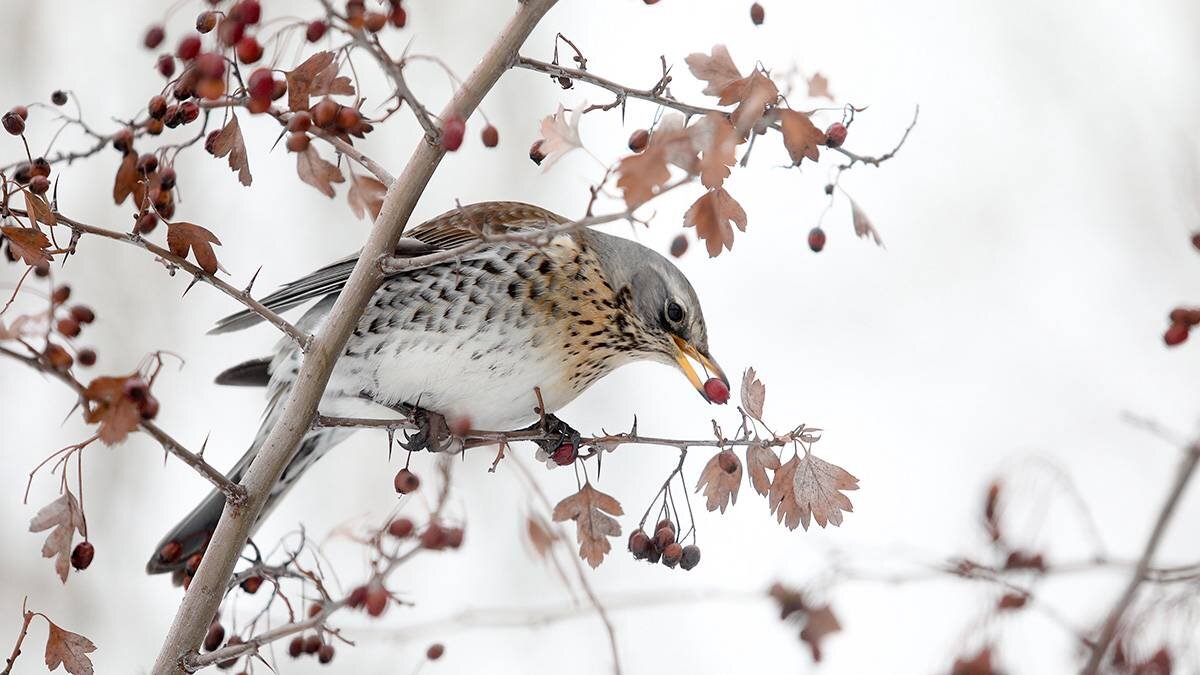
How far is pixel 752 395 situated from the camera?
1959 millimetres

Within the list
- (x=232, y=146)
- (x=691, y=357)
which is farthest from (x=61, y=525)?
(x=691, y=357)

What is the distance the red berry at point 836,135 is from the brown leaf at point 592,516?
28.4 inches

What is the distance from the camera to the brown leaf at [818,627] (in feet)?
8.17

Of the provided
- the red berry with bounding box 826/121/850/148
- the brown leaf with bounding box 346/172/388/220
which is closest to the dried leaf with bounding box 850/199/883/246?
the red berry with bounding box 826/121/850/148

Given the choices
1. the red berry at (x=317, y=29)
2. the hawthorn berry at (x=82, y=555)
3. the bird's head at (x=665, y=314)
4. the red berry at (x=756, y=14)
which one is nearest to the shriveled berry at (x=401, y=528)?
the hawthorn berry at (x=82, y=555)

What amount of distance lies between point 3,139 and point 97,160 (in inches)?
19.4

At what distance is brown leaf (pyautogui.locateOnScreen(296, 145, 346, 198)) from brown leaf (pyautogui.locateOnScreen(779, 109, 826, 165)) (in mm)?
826

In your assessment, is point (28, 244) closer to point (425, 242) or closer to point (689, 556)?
point (689, 556)

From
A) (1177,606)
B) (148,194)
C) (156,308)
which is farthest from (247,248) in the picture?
(1177,606)

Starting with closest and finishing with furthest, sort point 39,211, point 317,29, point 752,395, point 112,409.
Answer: point 112,409
point 317,29
point 39,211
point 752,395

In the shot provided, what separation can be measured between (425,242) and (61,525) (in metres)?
1.48

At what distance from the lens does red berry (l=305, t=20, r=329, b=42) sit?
1.59 metres

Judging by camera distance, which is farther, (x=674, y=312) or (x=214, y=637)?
(x=674, y=312)

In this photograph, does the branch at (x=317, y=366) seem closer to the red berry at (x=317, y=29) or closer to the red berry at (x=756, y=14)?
the red berry at (x=317, y=29)
